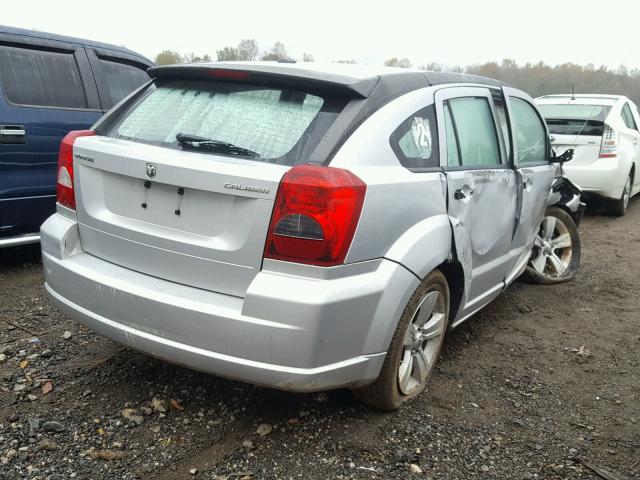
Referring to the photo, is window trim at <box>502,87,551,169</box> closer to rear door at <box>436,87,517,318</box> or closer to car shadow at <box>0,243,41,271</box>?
rear door at <box>436,87,517,318</box>

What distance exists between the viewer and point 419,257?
2.63 m

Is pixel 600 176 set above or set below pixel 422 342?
below

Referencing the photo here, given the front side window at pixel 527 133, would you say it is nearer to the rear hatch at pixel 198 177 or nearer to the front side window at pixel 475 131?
the front side window at pixel 475 131

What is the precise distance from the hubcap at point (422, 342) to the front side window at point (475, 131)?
786 mm

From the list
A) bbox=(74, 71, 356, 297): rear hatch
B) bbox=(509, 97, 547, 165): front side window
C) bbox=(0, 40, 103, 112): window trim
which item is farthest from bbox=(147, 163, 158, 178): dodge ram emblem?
bbox=(0, 40, 103, 112): window trim

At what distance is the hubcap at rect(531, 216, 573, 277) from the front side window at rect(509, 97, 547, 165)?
740mm

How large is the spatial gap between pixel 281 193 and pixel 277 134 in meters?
0.34

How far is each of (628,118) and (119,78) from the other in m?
6.98

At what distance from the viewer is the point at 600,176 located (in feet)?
25.2

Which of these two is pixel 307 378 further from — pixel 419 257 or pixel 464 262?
pixel 464 262

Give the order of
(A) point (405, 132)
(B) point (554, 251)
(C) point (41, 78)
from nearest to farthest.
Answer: (A) point (405, 132) → (C) point (41, 78) → (B) point (554, 251)

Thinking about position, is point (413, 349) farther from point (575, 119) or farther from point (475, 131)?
point (575, 119)

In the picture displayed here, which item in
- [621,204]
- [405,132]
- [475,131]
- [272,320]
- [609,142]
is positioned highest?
[405,132]

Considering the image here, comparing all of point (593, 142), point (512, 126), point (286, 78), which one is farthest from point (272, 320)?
point (593, 142)
